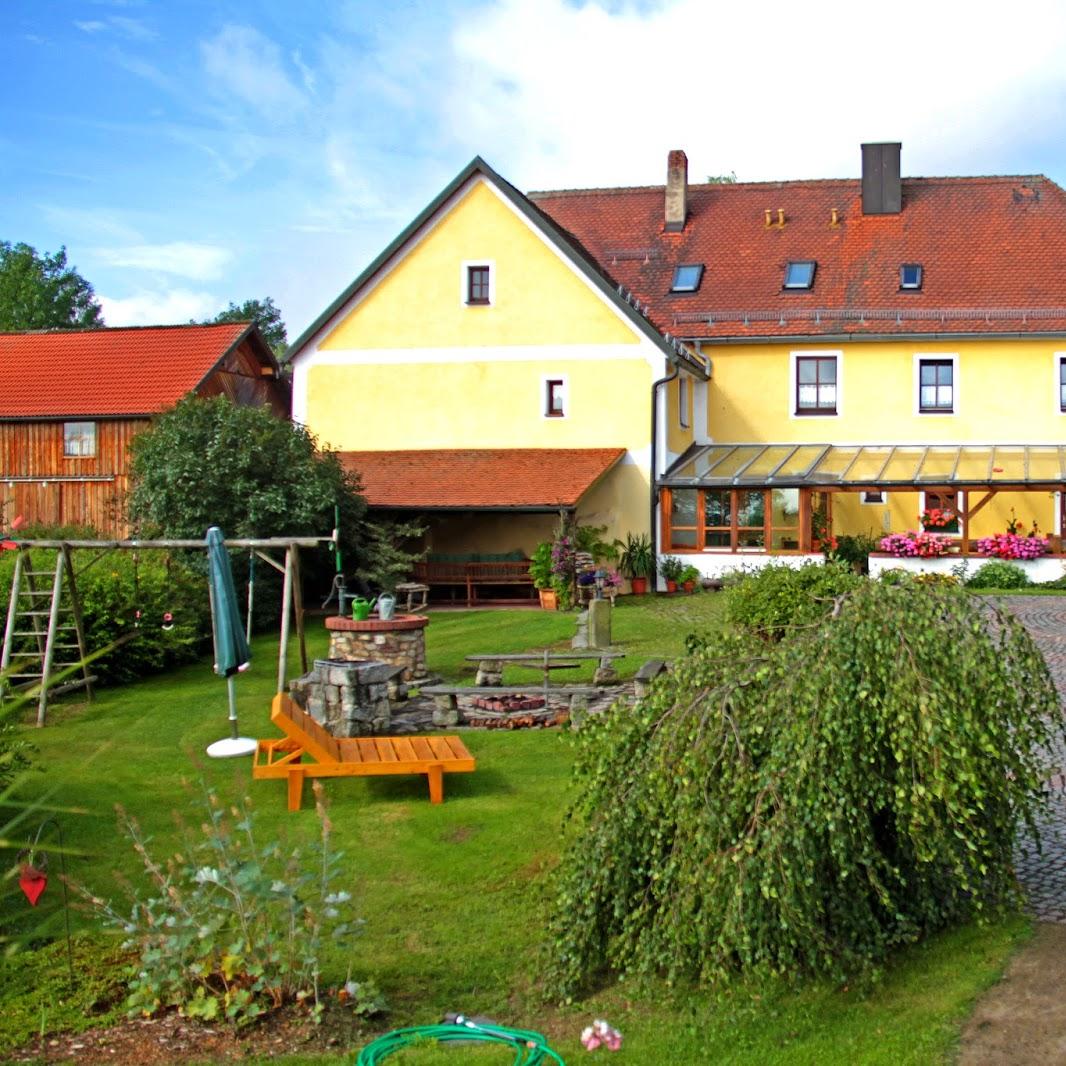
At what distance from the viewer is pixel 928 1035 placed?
584cm

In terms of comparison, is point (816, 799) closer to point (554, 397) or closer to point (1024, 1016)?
point (1024, 1016)

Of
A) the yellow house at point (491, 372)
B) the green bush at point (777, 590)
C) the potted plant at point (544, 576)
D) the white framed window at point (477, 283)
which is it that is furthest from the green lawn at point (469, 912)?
the white framed window at point (477, 283)

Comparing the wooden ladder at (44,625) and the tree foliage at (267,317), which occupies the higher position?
the tree foliage at (267,317)

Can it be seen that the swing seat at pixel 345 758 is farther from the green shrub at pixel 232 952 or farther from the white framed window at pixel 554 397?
the white framed window at pixel 554 397

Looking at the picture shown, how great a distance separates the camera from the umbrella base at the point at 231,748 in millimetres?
12227

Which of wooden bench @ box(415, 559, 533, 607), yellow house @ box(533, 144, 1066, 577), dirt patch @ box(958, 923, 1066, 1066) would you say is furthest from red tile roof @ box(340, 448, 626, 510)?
dirt patch @ box(958, 923, 1066, 1066)

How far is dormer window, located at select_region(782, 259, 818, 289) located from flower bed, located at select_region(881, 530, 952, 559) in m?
7.49

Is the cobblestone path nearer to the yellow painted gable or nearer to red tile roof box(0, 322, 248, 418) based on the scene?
the yellow painted gable

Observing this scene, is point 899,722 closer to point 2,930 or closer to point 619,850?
point 619,850

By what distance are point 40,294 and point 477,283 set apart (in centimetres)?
4097

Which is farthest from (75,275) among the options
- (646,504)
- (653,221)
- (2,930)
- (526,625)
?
(2,930)

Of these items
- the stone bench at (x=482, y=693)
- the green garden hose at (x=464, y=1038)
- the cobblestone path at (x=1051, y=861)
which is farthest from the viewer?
the stone bench at (x=482, y=693)

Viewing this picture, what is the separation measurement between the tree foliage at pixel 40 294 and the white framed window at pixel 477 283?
1391 inches

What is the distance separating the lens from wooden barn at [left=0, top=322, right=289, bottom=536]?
3014 cm
